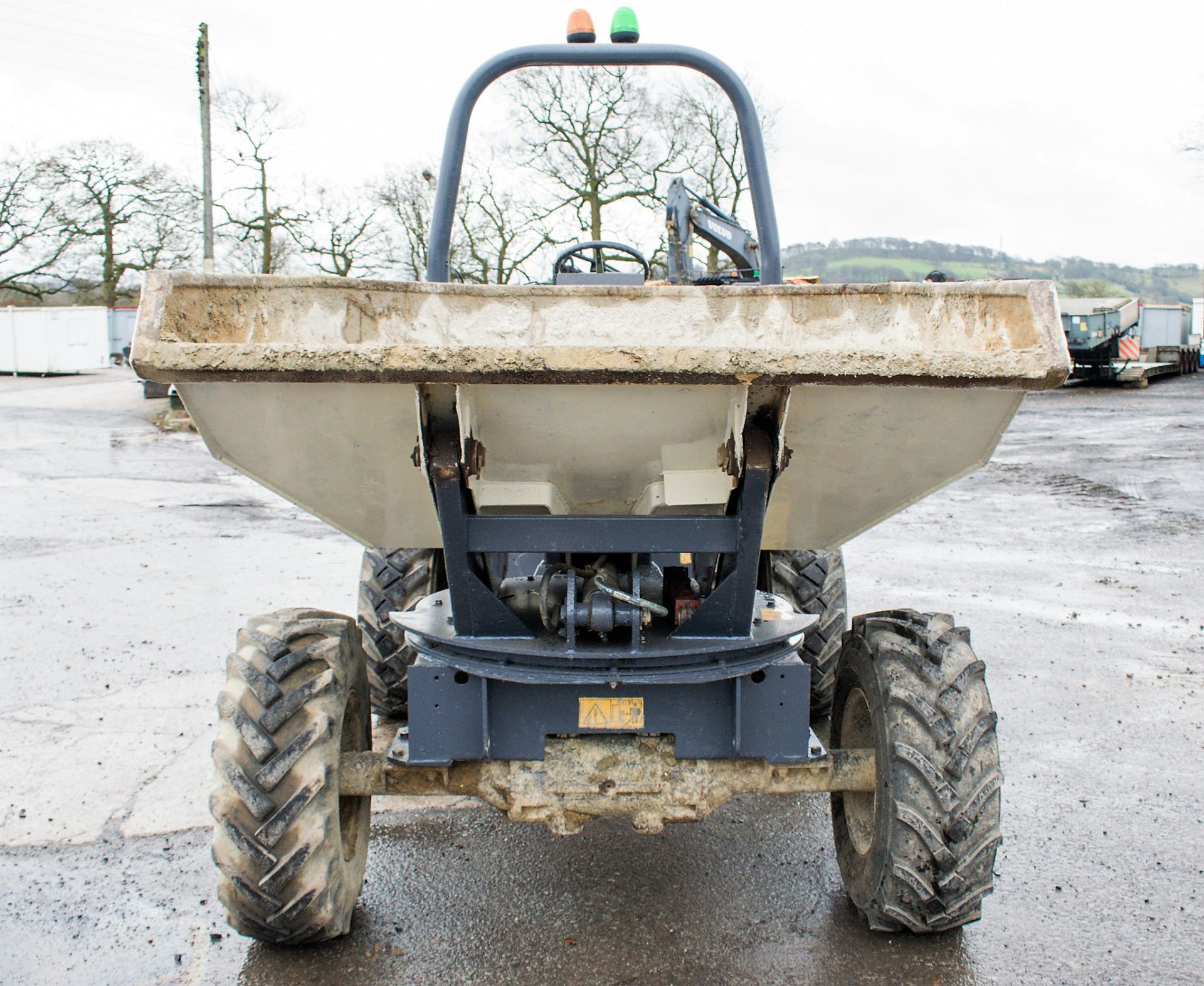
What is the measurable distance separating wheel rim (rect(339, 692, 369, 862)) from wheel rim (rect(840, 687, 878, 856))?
4.63 feet

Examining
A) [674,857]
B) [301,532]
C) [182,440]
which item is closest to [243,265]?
[182,440]

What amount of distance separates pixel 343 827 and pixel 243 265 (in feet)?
111

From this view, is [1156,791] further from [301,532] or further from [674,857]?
[301,532]

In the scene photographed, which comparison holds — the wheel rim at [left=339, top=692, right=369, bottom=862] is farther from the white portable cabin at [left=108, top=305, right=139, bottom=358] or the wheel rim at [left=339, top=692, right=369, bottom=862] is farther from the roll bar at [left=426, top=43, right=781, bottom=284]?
the white portable cabin at [left=108, top=305, right=139, bottom=358]

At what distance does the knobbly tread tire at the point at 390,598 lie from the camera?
4.38m

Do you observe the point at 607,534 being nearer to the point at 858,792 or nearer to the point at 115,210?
the point at 858,792

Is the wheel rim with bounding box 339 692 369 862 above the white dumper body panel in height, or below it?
below

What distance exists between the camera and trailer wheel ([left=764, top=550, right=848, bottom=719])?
4441 millimetres

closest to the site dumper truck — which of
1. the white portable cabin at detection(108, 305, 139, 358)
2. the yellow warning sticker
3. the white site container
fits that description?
the yellow warning sticker

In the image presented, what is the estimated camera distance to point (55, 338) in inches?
1294

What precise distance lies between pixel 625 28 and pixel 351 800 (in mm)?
2340

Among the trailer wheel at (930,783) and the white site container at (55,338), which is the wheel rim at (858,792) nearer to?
the trailer wheel at (930,783)

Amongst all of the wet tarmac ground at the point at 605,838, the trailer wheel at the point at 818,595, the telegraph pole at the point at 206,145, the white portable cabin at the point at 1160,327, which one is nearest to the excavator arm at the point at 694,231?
the wet tarmac ground at the point at 605,838

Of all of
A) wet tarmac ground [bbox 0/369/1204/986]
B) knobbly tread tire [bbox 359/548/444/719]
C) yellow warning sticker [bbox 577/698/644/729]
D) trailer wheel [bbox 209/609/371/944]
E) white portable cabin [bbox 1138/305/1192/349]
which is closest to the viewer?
trailer wheel [bbox 209/609/371/944]
